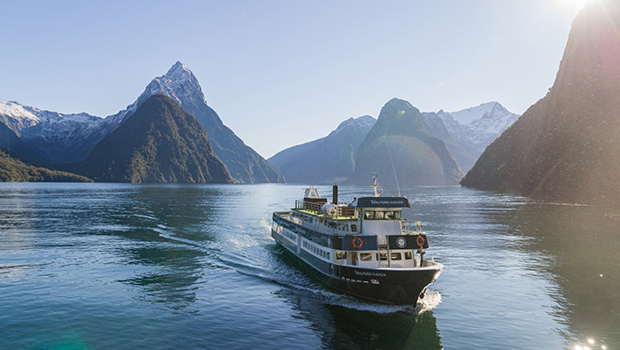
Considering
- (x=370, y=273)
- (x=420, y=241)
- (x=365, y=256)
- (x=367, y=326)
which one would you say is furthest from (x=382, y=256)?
(x=367, y=326)

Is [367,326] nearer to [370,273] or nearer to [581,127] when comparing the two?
[370,273]

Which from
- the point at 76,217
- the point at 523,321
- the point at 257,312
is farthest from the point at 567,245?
the point at 76,217

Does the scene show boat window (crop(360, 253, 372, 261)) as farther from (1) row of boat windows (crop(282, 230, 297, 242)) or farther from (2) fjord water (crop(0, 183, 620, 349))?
(1) row of boat windows (crop(282, 230, 297, 242))

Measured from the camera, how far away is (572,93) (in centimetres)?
16138

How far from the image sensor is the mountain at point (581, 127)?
398 ft

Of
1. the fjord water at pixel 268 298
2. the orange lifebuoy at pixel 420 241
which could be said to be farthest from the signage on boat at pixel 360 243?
the fjord water at pixel 268 298

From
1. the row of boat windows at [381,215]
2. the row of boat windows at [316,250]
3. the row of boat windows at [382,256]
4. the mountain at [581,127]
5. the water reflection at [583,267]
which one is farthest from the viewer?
the mountain at [581,127]

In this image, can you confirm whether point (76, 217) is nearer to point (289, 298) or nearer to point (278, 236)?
point (278, 236)

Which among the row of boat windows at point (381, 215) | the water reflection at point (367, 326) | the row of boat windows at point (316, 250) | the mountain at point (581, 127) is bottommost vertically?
the water reflection at point (367, 326)

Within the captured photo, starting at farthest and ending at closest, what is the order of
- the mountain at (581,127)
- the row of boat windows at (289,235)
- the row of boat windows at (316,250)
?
the mountain at (581,127)
the row of boat windows at (289,235)
the row of boat windows at (316,250)

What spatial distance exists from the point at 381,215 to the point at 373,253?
12.5ft

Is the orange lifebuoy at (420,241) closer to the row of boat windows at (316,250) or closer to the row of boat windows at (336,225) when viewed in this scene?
the row of boat windows at (336,225)

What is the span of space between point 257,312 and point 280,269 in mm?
13738

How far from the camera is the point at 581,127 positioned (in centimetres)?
14188
